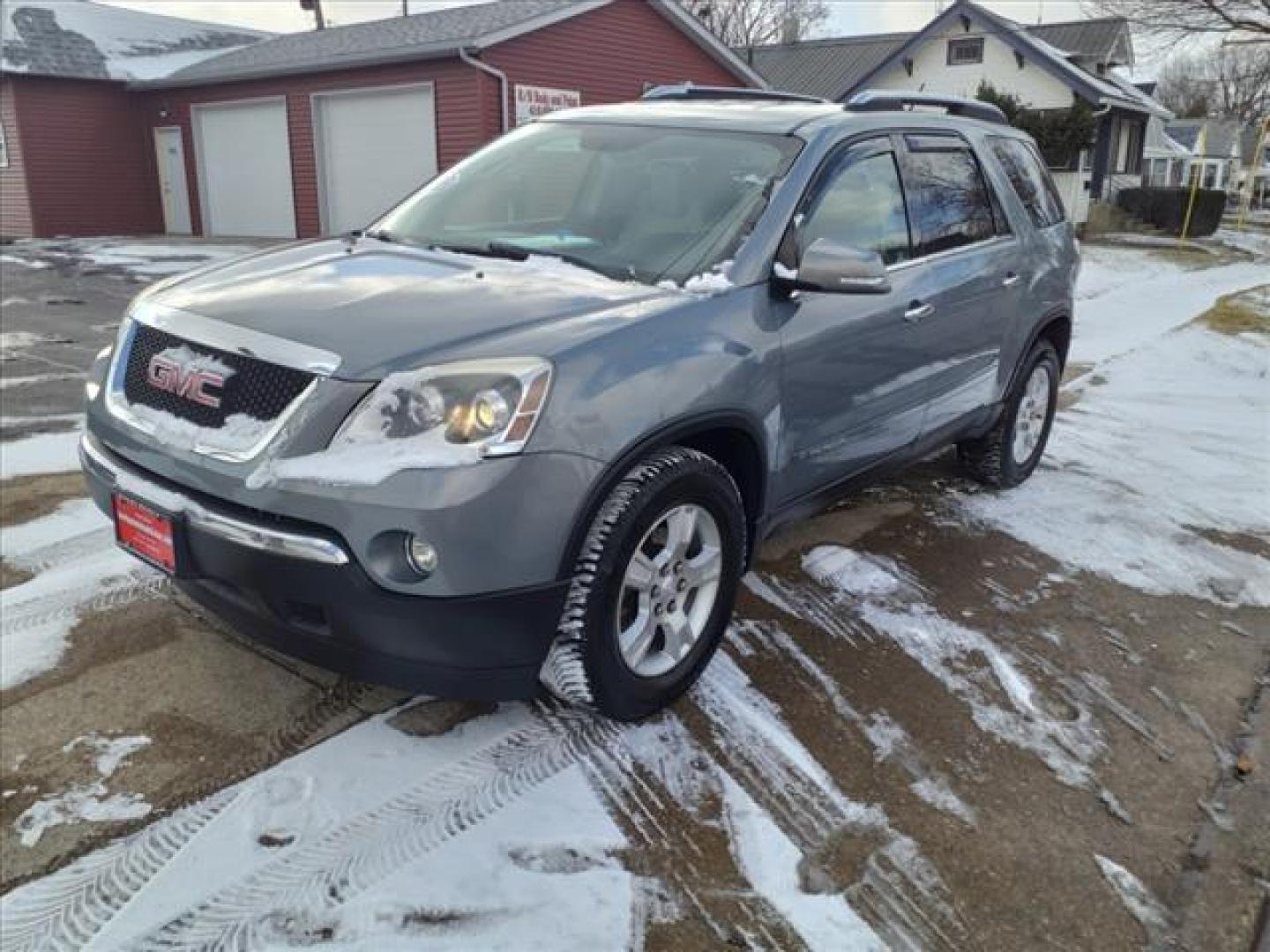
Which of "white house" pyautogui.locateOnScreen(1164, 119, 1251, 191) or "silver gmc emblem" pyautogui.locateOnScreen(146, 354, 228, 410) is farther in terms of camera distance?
"white house" pyautogui.locateOnScreen(1164, 119, 1251, 191)

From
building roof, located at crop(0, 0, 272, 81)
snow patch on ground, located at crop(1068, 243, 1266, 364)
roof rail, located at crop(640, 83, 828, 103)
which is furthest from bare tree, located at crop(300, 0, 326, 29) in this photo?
roof rail, located at crop(640, 83, 828, 103)

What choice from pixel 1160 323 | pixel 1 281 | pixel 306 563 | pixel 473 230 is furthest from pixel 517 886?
pixel 1 281

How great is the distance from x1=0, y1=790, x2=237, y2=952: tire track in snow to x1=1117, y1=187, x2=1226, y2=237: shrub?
3133cm

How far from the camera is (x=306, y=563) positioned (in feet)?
8.13

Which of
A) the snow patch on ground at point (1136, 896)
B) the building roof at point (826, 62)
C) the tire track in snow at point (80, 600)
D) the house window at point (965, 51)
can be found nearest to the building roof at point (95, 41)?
the building roof at point (826, 62)

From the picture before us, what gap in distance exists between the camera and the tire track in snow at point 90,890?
7.46 ft

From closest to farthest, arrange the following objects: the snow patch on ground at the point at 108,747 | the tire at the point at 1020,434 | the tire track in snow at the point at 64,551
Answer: the snow patch on ground at the point at 108,747 → the tire track in snow at the point at 64,551 → the tire at the point at 1020,434

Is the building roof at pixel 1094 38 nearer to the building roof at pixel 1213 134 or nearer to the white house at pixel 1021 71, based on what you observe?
the white house at pixel 1021 71

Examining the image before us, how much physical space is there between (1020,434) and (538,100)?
554 inches

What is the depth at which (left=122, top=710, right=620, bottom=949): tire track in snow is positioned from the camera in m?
2.31

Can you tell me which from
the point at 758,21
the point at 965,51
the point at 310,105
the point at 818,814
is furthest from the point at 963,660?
the point at 758,21

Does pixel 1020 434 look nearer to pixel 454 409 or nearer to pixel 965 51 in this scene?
pixel 454 409

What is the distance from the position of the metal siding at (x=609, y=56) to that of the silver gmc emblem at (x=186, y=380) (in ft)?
49.3

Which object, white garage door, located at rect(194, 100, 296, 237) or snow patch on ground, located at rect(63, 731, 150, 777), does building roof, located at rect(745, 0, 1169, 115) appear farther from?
snow patch on ground, located at rect(63, 731, 150, 777)
